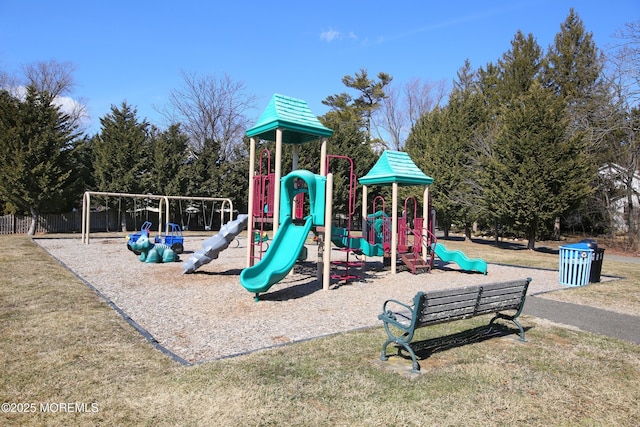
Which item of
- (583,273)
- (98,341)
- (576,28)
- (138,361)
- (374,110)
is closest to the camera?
(138,361)

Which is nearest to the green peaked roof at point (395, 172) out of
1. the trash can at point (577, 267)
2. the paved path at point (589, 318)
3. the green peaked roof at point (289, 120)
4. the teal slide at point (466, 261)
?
the teal slide at point (466, 261)

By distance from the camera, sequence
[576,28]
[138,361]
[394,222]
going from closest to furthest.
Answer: [138,361] → [394,222] → [576,28]

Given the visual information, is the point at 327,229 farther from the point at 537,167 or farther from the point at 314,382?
the point at 537,167

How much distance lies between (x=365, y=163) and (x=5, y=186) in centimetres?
2349

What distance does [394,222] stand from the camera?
11.8 meters

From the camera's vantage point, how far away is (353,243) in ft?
38.2

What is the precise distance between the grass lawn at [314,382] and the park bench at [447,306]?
40 cm

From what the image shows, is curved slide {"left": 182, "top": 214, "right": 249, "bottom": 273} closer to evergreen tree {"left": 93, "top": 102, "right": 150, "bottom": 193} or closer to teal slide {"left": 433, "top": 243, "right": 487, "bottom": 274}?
teal slide {"left": 433, "top": 243, "right": 487, "bottom": 274}

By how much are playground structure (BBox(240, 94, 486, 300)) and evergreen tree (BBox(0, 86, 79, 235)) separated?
1933 centimetres

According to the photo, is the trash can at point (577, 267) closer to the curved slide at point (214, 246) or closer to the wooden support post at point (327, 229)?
the wooden support post at point (327, 229)

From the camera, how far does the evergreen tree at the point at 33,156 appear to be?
23875mm

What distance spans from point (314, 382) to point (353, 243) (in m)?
7.64

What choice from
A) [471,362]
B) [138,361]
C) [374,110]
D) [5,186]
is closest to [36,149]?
[5,186]

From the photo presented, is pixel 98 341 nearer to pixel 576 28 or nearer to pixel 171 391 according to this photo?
pixel 171 391
